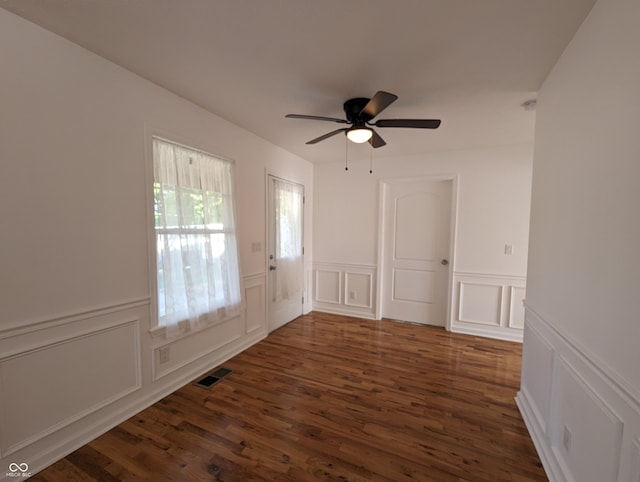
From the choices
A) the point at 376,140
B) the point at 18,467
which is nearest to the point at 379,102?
the point at 376,140

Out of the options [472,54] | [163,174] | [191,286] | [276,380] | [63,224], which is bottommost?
[276,380]

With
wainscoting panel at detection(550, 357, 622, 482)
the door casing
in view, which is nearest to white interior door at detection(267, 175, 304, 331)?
the door casing

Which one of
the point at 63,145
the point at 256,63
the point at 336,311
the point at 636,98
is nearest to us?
the point at 636,98

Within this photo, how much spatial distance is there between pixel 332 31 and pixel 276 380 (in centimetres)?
275

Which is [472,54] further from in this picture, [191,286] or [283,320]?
[283,320]

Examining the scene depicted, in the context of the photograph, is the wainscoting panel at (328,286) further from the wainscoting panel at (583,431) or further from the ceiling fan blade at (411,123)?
the wainscoting panel at (583,431)

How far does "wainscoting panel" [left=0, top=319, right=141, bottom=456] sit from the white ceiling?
1.88 metres

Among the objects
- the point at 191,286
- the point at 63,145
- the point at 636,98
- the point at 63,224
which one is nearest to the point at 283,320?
the point at 191,286

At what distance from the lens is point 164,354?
2352 millimetres

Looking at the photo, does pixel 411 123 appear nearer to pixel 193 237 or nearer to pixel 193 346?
pixel 193 237

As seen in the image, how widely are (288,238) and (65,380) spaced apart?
8.95 ft

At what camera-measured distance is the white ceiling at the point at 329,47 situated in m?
1.42

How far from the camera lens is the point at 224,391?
2406 millimetres

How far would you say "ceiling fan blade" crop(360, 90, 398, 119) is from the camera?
5.82ft
